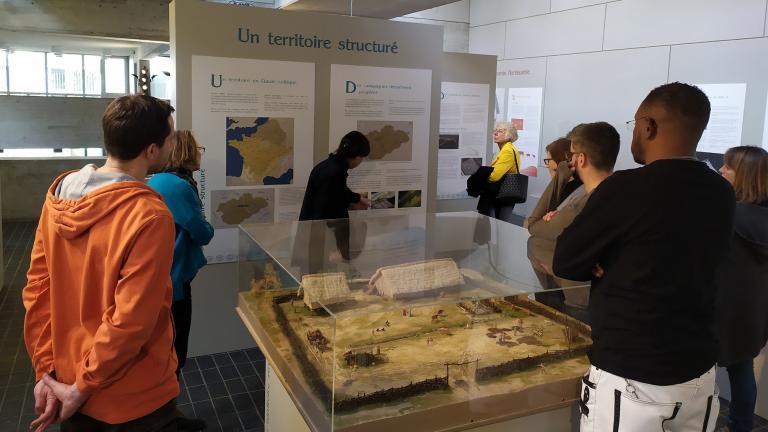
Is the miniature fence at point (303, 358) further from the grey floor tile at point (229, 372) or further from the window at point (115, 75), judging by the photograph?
the window at point (115, 75)

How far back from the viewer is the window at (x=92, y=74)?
35.2 ft

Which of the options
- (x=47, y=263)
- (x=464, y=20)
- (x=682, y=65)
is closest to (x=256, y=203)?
(x=47, y=263)

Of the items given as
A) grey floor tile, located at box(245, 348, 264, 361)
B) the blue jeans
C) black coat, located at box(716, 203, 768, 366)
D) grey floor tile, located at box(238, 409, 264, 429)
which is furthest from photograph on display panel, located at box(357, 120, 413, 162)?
the blue jeans

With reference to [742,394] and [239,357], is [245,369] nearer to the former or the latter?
[239,357]

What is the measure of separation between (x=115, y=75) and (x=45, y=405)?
10.4 metres

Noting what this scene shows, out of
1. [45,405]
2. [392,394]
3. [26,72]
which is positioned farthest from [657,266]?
[26,72]

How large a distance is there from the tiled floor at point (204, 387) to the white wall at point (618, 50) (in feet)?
14.3

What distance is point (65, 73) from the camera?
10.6 metres

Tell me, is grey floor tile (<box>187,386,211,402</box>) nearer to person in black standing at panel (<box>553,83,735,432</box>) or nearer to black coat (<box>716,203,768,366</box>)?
person in black standing at panel (<box>553,83,735,432</box>)

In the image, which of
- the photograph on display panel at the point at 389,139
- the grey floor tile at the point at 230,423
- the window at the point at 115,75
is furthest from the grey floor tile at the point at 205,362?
the window at the point at 115,75

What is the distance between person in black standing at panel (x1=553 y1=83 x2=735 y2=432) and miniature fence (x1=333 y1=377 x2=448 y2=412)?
514 millimetres

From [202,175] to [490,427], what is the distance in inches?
112

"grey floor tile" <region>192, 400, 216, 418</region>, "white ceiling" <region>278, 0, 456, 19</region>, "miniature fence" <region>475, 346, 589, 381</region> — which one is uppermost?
"white ceiling" <region>278, 0, 456, 19</region>

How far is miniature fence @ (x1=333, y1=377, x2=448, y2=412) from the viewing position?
6.15 ft
